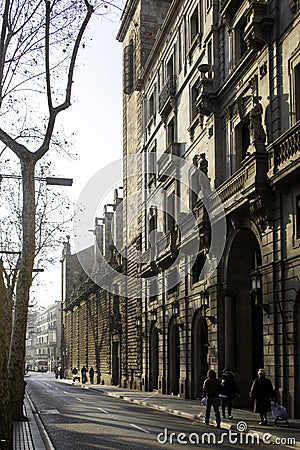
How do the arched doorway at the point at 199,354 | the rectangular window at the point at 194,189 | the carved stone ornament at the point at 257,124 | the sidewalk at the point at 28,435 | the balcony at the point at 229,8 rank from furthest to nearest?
the rectangular window at the point at 194,189 → the arched doorway at the point at 199,354 → the balcony at the point at 229,8 → the carved stone ornament at the point at 257,124 → the sidewalk at the point at 28,435

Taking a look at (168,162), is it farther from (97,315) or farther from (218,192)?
(97,315)

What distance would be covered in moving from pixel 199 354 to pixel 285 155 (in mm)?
13973

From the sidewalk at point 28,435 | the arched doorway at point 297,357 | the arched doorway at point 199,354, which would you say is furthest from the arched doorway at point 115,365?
the arched doorway at point 297,357

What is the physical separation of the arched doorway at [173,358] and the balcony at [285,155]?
1605 cm

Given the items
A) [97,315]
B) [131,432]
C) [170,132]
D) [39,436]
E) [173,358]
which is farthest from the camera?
[97,315]

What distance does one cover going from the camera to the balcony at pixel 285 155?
68.9 feet

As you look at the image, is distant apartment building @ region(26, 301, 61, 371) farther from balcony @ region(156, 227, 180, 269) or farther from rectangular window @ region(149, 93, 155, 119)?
balcony @ region(156, 227, 180, 269)

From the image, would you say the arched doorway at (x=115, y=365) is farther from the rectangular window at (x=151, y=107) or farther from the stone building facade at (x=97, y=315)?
the rectangular window at (x=151, y=107)

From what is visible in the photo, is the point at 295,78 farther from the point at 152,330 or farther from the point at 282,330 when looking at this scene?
the point at 152,330

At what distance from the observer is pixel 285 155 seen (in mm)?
22172

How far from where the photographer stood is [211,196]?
29547 mm

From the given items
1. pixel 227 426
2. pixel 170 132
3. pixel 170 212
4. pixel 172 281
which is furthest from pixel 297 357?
pixel 170 132

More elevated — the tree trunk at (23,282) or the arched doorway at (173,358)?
the tree trunk at (23,282)

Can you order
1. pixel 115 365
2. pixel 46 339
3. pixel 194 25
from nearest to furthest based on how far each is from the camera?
pixel 194 25 < pixel 115 365 < pixel 46 339
